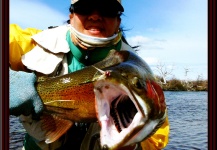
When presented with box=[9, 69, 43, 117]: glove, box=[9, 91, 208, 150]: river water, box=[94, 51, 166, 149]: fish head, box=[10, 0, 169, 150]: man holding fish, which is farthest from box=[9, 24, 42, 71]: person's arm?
box=[9, 91, 208, 150]: river water

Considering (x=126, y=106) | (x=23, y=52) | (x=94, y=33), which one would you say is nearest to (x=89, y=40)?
(x=94, y=33)

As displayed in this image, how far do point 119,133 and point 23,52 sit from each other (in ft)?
3.90

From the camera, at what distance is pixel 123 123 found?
1567mm

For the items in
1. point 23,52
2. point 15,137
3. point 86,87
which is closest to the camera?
point 86,87

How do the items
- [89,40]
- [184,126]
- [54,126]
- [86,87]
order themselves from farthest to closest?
[184,126]
[89,40]
[54,126]
[86,87]

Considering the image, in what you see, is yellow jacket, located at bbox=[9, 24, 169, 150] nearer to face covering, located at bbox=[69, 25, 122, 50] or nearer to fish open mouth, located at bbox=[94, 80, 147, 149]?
face covering, located at bbox=[69, 25, 122, 50]

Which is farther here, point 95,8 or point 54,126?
point 95,8

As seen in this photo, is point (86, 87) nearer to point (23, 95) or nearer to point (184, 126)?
point (23, 95)

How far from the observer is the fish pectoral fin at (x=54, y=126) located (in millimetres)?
1936

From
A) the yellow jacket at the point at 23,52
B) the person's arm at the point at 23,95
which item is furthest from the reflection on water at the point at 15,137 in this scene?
the person's arm at the point at 23,95

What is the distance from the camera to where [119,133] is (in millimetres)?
1512

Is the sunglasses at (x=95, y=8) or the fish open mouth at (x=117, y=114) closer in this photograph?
the fish open mouth at (x=117, y=114)

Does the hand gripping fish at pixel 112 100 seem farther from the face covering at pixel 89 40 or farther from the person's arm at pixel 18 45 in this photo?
the person's arm at pixel 18 45
